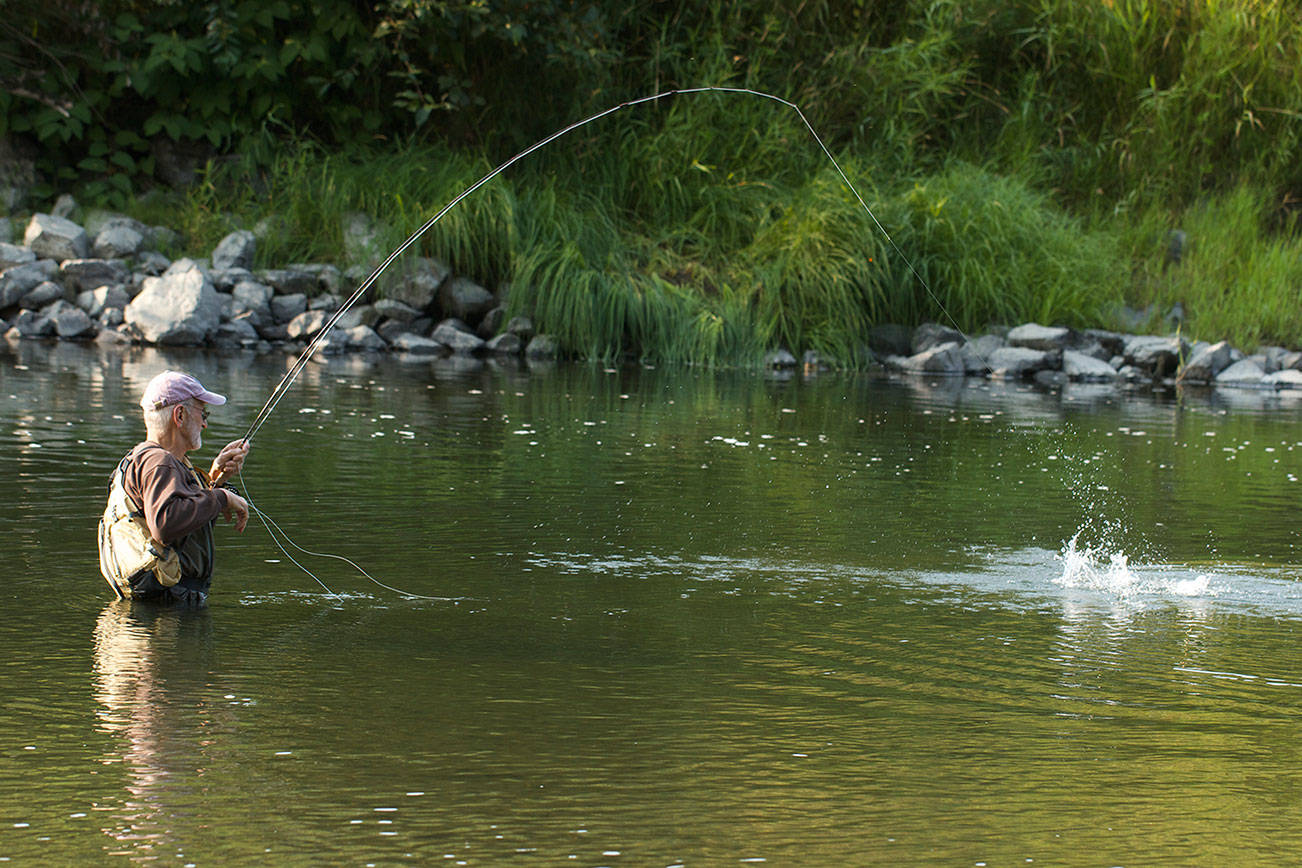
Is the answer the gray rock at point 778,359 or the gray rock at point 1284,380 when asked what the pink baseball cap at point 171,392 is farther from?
the gray rock at point 1284,380

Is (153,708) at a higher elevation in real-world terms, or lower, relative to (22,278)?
lower

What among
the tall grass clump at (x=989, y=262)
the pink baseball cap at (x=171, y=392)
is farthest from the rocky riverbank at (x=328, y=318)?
the pink baseball cap at (x=171, y=392)

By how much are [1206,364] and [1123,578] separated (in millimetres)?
10239

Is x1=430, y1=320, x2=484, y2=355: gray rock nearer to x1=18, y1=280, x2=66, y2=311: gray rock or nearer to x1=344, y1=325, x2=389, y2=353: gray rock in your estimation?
x1=344, y1=325, x2=389, y2=353: gray rock

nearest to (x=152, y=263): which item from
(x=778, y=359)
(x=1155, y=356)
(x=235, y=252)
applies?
(x=235, y=252)

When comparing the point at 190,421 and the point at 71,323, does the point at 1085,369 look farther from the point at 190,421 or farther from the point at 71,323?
the point at 190,421

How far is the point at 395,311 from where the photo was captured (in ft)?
49.7

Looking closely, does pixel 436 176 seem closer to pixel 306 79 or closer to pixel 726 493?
pixel 306 79

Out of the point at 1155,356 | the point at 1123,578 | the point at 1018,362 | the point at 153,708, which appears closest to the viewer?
the point at 153,708

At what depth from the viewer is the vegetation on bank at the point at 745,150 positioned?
50.5 feet

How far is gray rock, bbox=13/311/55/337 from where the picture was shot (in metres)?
14.4

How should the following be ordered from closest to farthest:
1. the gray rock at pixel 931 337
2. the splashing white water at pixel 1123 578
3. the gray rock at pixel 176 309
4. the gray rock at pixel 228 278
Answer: the splashing white water at pixel 1123 578 < the gray rock at pixel 176 309 < the gray rock at pixel 228 278 < the gray rock at pixel 931 337

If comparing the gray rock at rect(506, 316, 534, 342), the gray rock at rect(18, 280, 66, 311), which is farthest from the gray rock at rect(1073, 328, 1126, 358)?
the gray rock at rect(18, 280, 66, 311)

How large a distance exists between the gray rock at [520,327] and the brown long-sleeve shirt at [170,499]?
1047cm
